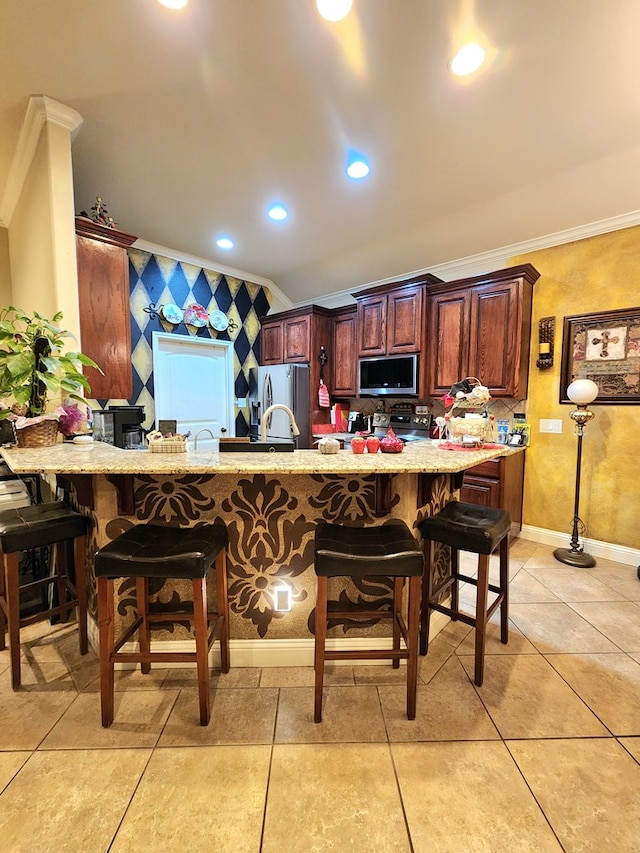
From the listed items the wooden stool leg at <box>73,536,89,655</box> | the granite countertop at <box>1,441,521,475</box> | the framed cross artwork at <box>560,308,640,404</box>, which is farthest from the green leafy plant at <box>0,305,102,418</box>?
the framed cross artwork at <box>560,308,640,404</box>

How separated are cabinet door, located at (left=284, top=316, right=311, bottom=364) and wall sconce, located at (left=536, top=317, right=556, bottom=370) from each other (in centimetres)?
249

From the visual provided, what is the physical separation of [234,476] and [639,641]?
8.06ft

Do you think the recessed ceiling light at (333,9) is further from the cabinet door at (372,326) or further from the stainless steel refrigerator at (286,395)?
the stainless steel refrigerator at (286,395)

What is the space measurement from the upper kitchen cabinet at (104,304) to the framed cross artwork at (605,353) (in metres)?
3.73

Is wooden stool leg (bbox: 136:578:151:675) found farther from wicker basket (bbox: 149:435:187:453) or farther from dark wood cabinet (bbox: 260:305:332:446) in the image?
dark wood cabinet (bbox: 260:305:332:446)

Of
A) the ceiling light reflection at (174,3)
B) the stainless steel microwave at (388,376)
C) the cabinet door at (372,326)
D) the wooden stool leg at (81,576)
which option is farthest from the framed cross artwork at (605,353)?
the wooden stool leg at (81,576)

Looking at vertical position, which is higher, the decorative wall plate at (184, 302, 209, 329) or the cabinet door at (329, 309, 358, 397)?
the decorative wall plate at (184, 302, 209, 329)

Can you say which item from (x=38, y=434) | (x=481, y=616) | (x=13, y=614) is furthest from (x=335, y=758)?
(x=38, y=434)

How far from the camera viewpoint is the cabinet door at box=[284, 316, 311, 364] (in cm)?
467

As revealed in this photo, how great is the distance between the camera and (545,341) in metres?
3.41

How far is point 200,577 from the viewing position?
1.44 meters

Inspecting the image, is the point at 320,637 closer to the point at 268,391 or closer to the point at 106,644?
the point at 106,644

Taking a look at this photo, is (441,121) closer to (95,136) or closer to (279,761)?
(95,136)

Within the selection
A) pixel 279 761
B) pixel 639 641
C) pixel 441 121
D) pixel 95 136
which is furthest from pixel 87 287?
pixel 639 641
